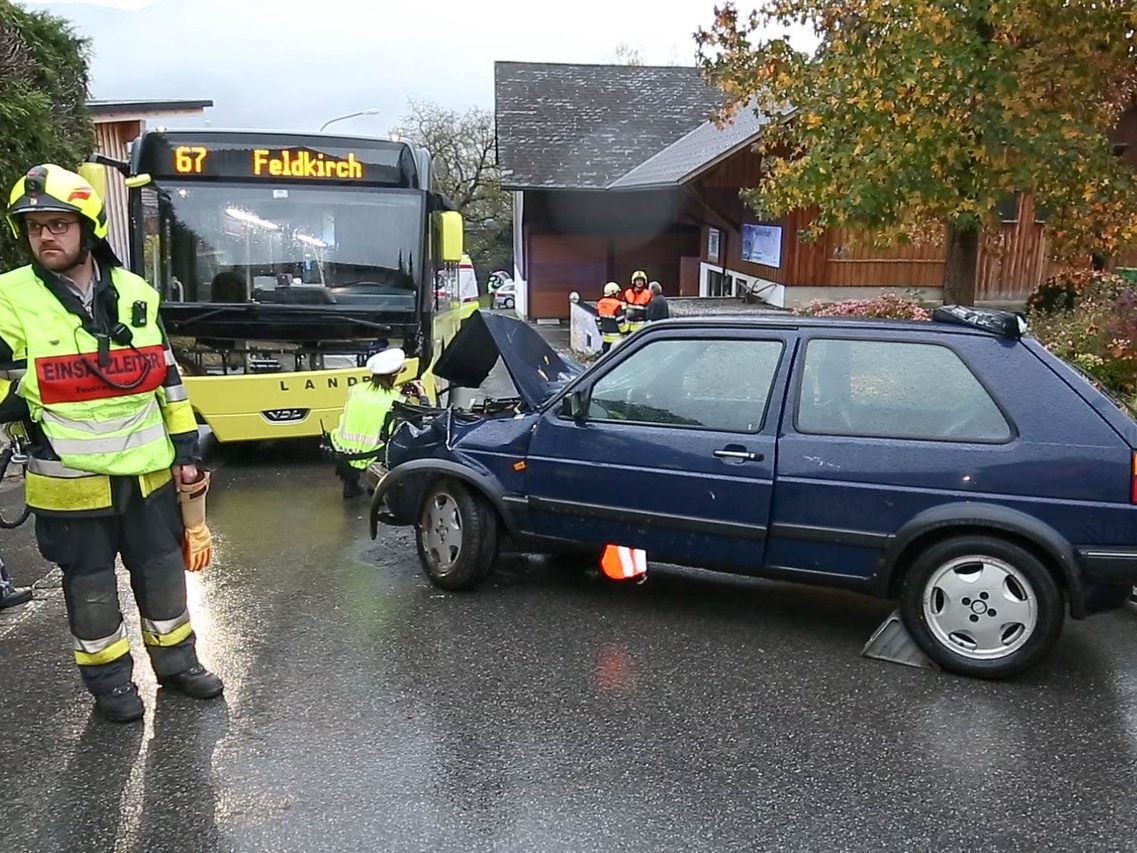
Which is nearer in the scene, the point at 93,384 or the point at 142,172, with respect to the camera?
the point at 93,384

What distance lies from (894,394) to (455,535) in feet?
7.76

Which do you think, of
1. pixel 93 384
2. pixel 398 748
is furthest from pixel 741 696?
pixel 93 384

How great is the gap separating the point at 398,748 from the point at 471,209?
46114 mm

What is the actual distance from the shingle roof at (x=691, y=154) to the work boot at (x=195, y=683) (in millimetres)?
13505

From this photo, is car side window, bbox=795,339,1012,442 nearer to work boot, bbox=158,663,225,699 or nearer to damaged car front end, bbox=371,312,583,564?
damaged car front end, bbox=371,312,583,564

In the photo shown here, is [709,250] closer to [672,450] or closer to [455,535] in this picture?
[455,535]

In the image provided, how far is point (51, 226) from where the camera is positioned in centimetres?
360

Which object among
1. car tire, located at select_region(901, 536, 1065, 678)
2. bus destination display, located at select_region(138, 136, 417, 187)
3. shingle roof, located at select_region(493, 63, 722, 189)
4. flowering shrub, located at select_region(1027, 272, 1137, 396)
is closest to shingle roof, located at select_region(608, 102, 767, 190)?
shingle roof, located at select_region(493, 63, 722, 189)

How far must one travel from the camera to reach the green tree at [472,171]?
4734 centimetres

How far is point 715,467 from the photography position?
4.60 m

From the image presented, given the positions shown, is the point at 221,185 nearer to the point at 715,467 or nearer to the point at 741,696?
the point at 715,467

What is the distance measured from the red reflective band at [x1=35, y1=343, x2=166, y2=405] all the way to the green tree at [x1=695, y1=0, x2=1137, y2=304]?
6.43 m

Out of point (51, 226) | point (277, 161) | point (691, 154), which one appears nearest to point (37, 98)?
point (277, 161)

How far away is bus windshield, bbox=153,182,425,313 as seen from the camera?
8773 mm
